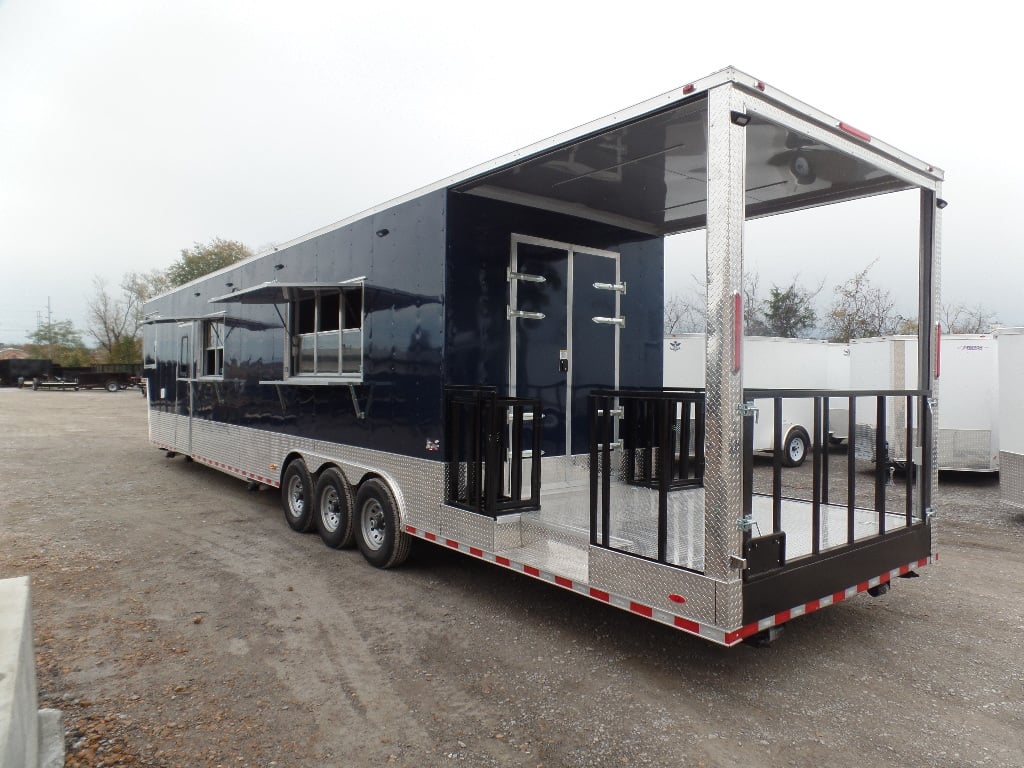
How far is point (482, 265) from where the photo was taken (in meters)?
5.07

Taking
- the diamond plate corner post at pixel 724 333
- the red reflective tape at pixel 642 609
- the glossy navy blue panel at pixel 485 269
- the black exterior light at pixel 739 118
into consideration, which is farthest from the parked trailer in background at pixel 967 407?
the black exterior light at pixel 739 118

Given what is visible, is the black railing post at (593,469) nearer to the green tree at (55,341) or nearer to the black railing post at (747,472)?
the black railing post at (747,472)

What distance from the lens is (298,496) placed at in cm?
695

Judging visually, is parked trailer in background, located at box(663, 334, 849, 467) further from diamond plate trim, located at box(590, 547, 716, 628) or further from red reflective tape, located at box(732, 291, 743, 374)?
red reflective tape, located at box(732, 291, 743, 374)

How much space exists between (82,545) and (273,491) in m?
3.25

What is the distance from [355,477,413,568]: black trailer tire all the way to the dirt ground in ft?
0.53

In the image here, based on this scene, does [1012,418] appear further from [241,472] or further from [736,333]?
[241,472]

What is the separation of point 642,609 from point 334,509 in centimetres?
367

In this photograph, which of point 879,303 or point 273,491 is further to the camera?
point 879,303

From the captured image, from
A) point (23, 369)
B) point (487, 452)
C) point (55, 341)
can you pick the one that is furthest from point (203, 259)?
point (487, 452)

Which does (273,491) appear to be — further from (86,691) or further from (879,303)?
(879,303)

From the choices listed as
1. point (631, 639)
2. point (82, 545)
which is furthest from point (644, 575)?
point (82, 545)

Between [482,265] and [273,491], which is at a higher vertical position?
[482,265]

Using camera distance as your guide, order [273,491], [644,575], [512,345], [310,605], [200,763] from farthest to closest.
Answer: [273,491] < [512,345] < [310,605] < [644,575] < [200,763]
